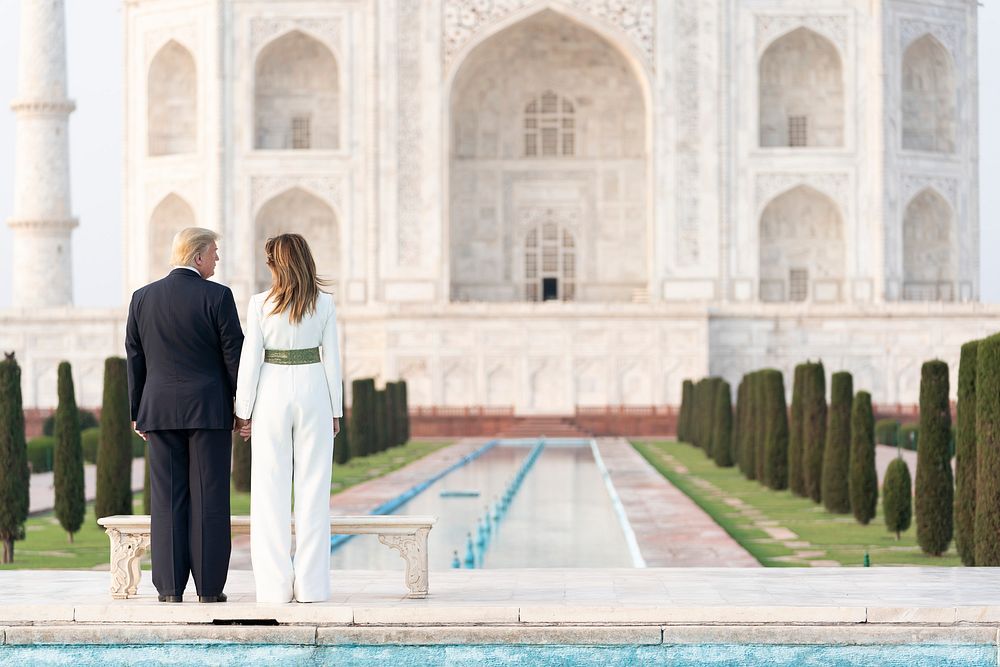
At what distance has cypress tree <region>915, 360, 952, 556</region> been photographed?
862 cm

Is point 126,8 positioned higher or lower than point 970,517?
higher

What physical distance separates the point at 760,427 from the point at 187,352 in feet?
32.8

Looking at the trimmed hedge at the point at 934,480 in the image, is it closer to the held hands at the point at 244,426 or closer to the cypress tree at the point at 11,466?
the held hands at the point at 244,426

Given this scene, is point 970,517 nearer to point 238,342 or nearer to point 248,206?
point 238,342

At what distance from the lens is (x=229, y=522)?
195 inches

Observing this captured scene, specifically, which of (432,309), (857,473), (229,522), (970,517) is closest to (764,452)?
(857,473)

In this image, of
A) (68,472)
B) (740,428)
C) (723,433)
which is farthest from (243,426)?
(723,433)

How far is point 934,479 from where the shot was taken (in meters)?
8.66

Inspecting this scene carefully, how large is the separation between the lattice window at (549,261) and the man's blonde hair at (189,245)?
24.5 meters

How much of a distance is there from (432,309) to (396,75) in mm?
4759

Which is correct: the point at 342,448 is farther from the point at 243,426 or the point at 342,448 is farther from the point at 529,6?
the point at 529,6

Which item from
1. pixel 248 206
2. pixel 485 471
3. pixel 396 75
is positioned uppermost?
pixel 396 75

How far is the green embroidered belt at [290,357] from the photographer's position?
4.89 m

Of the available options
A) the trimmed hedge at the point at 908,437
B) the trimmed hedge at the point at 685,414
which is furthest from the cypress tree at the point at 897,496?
the trimmed hedge at the point at 685,414
